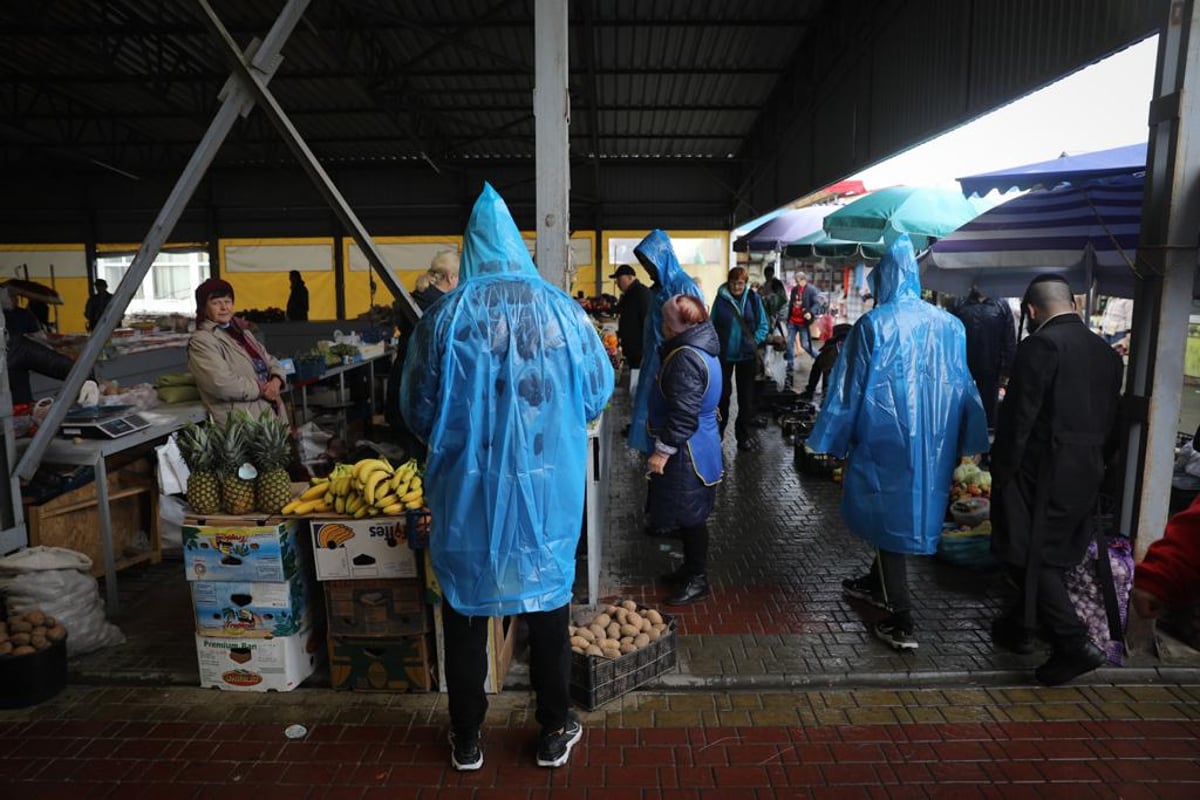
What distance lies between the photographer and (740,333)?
8.18 meters

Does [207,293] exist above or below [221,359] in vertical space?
above

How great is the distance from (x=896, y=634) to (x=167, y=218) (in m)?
4.74

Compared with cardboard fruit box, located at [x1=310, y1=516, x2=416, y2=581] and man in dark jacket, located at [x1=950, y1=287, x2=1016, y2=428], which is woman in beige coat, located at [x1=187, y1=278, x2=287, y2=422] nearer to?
cardboard fruit box, located at [x1=310, y1=516, x2=416, y2=581]

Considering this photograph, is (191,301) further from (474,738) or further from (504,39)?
(474,738)

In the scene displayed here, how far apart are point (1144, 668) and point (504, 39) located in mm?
10819

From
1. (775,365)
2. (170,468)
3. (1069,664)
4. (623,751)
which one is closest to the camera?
(623,751)

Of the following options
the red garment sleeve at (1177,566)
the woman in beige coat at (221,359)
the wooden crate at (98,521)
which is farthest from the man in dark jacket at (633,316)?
the red garment sleeve at (1177,566)

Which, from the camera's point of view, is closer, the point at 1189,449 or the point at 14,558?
the point at 14,558

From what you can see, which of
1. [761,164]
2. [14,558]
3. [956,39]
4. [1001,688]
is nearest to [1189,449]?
[1001,688]

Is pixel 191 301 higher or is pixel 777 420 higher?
pixel 191 301

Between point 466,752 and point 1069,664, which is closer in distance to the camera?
point 466,752

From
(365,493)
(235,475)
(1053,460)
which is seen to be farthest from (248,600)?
(1053,460)

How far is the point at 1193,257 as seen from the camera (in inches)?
148

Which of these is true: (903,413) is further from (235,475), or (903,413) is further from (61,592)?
(61,592)
